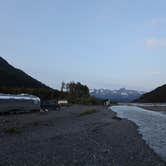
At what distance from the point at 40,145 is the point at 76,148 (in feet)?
8.63

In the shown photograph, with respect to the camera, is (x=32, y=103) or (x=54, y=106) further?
(x=54, y=106)

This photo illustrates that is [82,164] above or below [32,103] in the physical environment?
below

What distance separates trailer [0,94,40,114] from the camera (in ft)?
198

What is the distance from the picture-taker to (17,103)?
2635 inches

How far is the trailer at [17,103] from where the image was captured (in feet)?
198

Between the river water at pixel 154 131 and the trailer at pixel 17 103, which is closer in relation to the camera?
the river water at pixel 154 131

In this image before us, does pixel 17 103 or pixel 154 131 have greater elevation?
pixel 17 103

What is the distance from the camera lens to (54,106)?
325 feet

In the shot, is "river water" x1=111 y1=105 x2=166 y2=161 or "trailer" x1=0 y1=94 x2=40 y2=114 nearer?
"river water" x1=111 y1=105 x2=166 y2=161

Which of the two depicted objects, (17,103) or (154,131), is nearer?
(154,131)

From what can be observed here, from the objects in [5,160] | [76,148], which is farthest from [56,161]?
[76,148]

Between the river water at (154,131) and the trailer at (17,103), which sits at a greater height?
the trailer at (17,103)

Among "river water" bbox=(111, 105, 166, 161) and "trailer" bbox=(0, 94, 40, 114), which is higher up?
"trailer" bbox=(0, 94, 40, 114)

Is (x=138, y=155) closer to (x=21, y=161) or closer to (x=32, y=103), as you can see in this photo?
(x=21, y=161)
